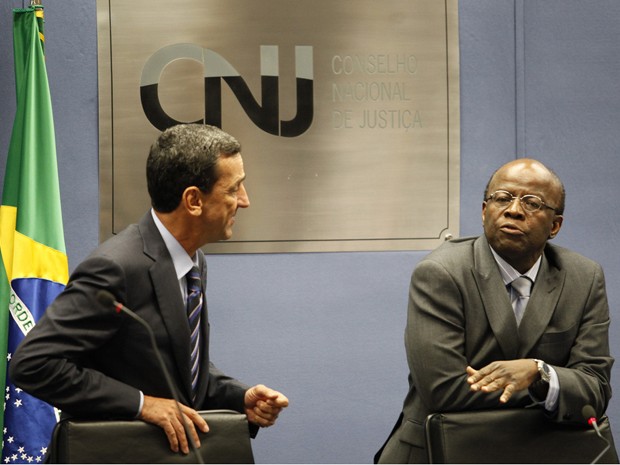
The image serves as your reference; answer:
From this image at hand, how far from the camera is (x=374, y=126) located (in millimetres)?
3777

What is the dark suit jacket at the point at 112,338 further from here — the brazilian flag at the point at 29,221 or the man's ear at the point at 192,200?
the brazilian flag at the point at 29,221

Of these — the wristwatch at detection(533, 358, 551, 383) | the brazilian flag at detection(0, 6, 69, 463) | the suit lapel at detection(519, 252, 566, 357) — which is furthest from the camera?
the brazilian flag at detection(0, 6, 69, 463)

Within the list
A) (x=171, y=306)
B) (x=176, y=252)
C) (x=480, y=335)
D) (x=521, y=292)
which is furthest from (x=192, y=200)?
(x=521, y=292)

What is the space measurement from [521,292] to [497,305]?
0.45 feet

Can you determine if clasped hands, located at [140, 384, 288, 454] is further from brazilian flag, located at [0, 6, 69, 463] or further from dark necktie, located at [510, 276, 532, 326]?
brazilian flag, located at [0, 6, 69, 463]

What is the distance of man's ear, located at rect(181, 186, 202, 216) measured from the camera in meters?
2.06

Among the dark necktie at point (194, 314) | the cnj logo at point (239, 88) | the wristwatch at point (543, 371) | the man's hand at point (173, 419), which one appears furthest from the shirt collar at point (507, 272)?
the cnj logo at point (239, 88)

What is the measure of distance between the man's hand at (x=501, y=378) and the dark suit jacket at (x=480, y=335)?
0.23ft

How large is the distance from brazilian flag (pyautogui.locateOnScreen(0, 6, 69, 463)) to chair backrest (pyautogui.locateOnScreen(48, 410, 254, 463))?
1469 millimetres

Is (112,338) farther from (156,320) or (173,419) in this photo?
(173,419)

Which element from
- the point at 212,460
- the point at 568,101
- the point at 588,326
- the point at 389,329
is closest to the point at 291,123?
the point at 389,329

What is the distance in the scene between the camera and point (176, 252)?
209 cm

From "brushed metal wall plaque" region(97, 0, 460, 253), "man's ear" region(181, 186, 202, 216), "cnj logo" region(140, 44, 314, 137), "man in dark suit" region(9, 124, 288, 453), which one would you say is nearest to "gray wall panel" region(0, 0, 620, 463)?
"brushed metal wall plaque" region(97, 0, 460, 253)

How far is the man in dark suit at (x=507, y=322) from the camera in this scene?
2.25 meters
